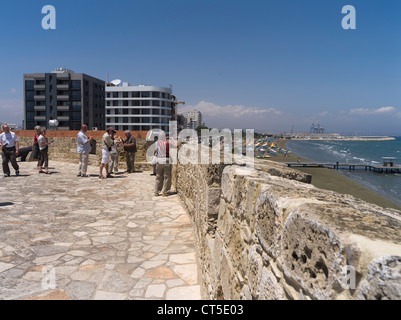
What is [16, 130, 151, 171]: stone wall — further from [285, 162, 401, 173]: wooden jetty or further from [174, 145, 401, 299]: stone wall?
[285, 162, 401, 173]: wooden jetty

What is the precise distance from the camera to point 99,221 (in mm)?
5375

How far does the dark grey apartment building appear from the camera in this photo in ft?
225

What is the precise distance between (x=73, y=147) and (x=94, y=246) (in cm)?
1162

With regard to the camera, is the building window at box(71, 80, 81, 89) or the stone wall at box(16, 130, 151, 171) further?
the building window at box(71, 80, 81, 89)

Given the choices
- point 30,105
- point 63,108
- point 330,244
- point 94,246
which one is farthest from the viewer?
point 30,105

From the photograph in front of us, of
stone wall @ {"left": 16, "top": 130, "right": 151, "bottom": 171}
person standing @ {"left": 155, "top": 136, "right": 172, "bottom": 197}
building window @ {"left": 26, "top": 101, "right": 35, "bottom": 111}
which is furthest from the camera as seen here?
building window @ {"left": 26, "top": 101, "right": 35, "bottom": 111}

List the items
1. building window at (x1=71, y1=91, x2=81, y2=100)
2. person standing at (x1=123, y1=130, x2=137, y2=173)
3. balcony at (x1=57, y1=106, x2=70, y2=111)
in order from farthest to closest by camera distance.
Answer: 1. building window at (x1=71, y1=91, x2=81, y2=100)
2. balcony at (x1=57, y1=106, x2=70, y2=111)
3. person standing at (x1=123, y1=130, x2=137, y2=173)

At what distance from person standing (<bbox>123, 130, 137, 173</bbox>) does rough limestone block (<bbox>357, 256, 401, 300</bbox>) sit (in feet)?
34.3

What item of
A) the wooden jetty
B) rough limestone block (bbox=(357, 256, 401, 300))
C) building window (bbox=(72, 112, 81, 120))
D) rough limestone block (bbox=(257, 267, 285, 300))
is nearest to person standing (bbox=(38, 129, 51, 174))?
rough limestone block (bbox=(257, 267, 285, 300))

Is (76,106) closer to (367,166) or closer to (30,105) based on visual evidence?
(30,105)

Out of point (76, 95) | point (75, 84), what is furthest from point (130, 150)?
point (75, 84)

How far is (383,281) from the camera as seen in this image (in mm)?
824

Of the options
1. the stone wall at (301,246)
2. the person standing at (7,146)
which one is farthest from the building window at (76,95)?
the stone wall at (301,246)

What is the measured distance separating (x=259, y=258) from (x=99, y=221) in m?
4.34
